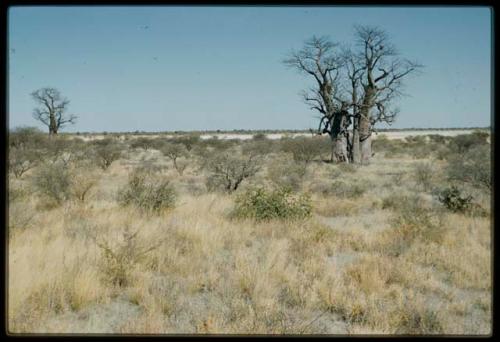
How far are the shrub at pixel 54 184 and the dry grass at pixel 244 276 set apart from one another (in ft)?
5.09

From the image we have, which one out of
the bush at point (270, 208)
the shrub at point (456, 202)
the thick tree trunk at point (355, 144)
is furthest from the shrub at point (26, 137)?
the shrub at point (456, 202)

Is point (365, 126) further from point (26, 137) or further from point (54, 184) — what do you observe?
point (26, 137)

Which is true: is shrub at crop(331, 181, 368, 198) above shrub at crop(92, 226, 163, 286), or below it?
above

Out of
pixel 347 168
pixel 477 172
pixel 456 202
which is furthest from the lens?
pixel 347 168

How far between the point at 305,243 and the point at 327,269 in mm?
1265

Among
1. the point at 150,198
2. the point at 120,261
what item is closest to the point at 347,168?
the point at 150,198

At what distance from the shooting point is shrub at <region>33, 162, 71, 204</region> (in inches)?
399

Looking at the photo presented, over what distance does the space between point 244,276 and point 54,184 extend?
660cm

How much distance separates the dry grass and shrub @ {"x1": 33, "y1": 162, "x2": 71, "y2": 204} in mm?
1553

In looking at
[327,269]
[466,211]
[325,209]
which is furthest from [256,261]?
[466,211]

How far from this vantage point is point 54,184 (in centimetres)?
1020

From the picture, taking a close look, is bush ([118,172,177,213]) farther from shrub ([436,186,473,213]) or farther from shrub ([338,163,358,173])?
shrub ([338,163,358,173])

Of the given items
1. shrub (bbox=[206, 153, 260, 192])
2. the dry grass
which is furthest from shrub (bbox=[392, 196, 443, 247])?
shrub (bbox=[206, 153, 260, 192])

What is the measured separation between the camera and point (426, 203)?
10930 mm
